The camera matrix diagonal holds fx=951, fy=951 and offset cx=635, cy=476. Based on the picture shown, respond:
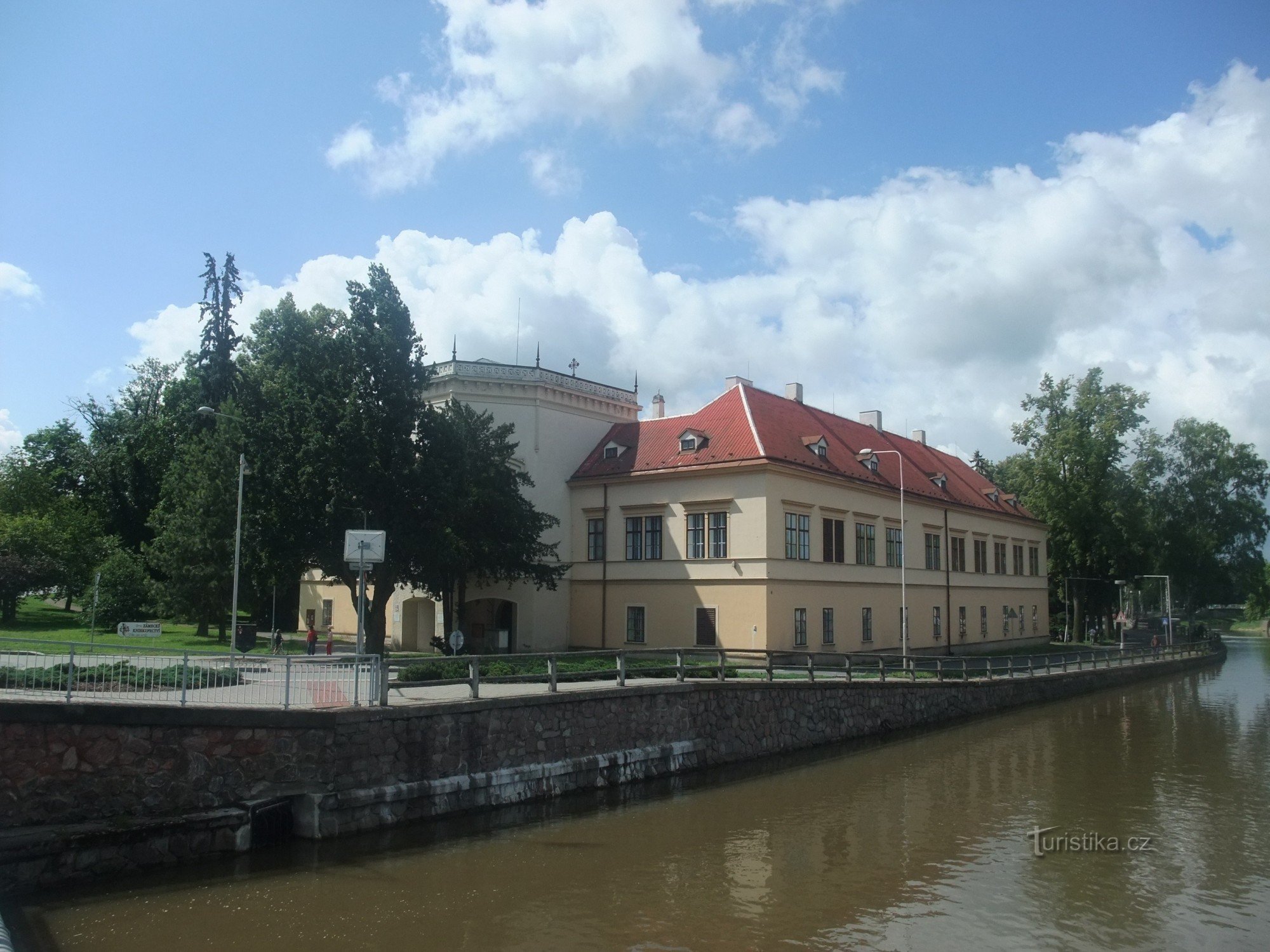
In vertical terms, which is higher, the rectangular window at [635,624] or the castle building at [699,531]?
the castle building at [699,531]

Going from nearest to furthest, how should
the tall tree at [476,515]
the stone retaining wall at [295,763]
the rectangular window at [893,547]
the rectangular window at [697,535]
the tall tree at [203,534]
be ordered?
the stone retaining wall at [295,763], the tall tree at [476,515], the tall tree at [203,534], the rectangular window at [697,535], the rectangular window at [893,547]

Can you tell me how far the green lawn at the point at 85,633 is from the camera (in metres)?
33.7

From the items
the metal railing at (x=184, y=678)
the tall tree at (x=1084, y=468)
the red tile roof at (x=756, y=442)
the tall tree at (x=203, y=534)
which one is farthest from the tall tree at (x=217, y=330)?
the tall tree at (x=1084, y=468)

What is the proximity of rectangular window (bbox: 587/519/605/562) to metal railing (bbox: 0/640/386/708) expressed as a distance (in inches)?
904

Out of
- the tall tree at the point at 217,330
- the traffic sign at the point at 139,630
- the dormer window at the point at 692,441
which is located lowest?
the traffic sign at the point at 139,630

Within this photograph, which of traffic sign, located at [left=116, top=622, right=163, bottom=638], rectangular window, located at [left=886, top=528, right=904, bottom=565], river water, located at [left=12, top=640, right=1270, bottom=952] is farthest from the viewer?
rectangular window, located at [left=886, top=528, right=904, bottom=565]

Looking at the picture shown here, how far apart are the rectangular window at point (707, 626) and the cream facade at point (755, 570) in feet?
0.15

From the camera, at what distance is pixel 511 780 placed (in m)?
17.5

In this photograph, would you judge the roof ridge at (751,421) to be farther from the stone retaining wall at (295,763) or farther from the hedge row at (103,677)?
the hedge row at (103,677)

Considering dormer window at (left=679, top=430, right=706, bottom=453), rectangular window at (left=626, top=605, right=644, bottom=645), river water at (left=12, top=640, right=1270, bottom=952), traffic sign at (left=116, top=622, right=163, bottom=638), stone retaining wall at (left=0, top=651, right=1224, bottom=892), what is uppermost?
dormer window at (left=679, top=430, right=706, bottom=453)

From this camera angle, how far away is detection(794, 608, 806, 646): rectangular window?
35000 millimetres

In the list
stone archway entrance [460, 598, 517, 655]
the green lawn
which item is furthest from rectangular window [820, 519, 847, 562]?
the green lawn

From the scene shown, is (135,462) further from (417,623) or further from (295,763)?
(295,763)

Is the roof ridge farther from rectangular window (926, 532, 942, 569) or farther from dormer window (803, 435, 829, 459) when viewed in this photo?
rectangular window (926, 532, 942, 569)
